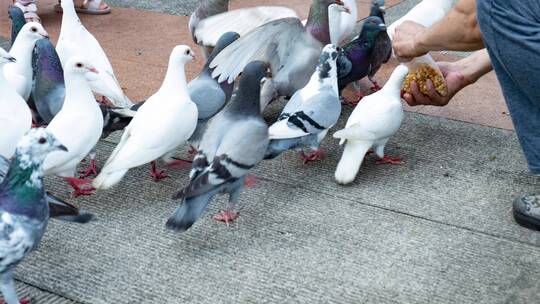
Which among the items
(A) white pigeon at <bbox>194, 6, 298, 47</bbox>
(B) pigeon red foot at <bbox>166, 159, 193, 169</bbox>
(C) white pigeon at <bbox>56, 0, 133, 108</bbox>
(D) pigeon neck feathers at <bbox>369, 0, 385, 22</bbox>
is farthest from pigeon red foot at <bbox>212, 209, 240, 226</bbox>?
(D) pigeon neck feathers at <bbox>369, 0, 385, 22</bbox>

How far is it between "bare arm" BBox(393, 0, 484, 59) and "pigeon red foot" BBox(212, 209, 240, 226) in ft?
4.44

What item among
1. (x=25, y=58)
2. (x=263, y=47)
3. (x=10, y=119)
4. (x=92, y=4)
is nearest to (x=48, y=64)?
(x=25, y=58)

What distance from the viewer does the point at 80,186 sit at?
12.2 ft

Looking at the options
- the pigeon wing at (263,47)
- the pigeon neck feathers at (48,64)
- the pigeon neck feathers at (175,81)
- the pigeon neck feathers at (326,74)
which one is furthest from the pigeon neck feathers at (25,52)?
the pigeon neck feathers at (326,74)

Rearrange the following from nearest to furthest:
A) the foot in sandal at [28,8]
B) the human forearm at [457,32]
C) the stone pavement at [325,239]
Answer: the stone pavement at [325,239]
the human forearm at [457,32]
the foot in sandal at [28,8]

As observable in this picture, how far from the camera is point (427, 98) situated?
13.8 feet

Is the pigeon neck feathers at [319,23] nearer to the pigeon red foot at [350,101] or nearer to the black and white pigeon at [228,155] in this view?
the pigeon red foot at [350,101]

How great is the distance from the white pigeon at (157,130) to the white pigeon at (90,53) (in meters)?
0.60

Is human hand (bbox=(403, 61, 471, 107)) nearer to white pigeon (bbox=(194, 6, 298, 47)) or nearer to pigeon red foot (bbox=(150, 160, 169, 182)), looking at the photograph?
white pigeon (bbox=(194, 6, 298, 47))

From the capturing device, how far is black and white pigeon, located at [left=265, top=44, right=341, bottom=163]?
3.74 metres

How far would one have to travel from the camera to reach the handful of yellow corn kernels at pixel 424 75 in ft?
13.5

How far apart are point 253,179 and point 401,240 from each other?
99 cm

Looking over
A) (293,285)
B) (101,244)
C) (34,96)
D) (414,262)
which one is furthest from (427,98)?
(34,96)

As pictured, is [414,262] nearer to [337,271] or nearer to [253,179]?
[337,271]
